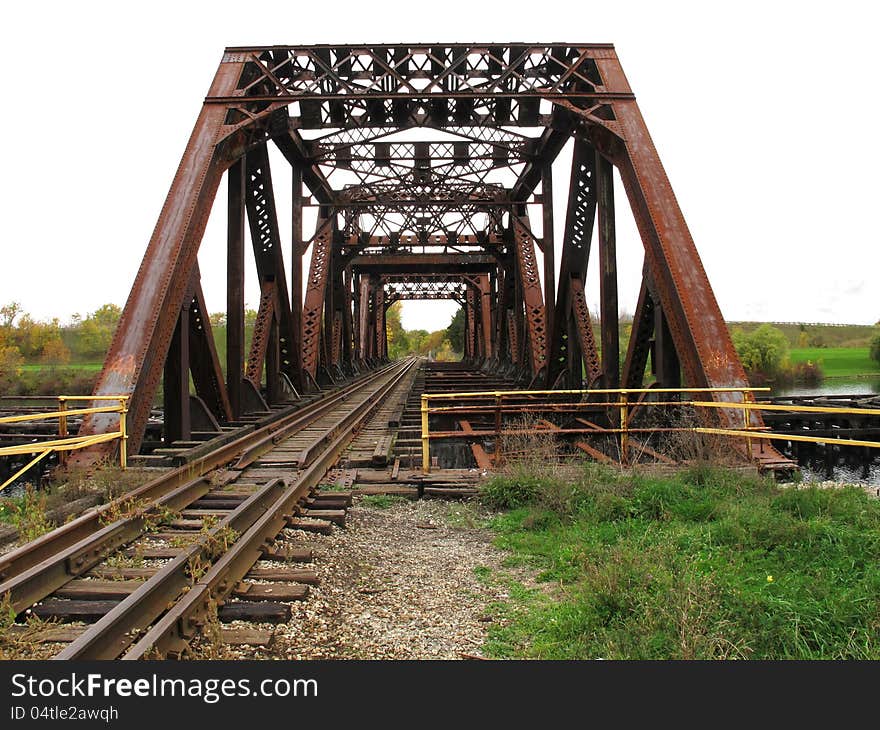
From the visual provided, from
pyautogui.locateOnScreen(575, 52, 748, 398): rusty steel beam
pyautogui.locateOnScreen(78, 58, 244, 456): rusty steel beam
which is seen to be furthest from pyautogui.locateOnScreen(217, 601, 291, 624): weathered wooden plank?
pyautogui.locateOnScreen(575, 52, 748, 398): rusty steel beam

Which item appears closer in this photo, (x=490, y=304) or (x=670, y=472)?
(x=670, y=472)

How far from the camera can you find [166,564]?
406 cm

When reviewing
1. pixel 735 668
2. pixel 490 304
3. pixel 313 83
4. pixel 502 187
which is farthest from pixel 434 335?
pixel 735 668

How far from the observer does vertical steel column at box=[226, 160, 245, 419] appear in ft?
42.1

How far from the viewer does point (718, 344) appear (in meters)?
8.20

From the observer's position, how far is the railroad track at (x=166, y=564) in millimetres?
3303

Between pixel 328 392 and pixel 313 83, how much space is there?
1024 cm

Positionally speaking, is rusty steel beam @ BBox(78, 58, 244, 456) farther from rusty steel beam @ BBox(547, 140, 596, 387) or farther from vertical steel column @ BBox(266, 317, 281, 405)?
rusty steel beam @ BBox(547, 140, 596, 387)

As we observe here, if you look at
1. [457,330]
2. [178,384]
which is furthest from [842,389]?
[457,330]

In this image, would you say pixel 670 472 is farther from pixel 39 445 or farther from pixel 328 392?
pixel 328 392

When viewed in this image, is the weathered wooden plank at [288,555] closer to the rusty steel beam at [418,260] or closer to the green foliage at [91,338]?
the rusty steel beam at [418,260]

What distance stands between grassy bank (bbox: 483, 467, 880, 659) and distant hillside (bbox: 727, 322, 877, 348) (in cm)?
5030

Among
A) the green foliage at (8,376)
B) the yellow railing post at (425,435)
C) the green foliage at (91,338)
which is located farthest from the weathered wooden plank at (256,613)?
the green foliage at (91,338)

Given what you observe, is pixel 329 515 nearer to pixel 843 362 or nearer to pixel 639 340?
pixel 639 340
